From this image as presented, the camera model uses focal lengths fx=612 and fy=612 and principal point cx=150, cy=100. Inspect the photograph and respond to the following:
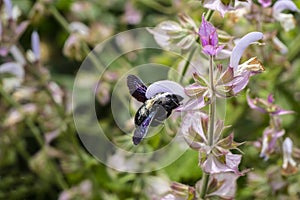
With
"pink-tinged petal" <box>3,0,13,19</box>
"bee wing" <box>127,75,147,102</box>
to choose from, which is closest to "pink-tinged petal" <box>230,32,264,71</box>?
"bee wing" <box>127,75,147,102</box>

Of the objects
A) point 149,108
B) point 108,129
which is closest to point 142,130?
point 149,108

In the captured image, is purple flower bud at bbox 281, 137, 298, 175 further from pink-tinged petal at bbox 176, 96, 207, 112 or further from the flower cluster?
pink-tinged petal at bbox 176, 96, 207, 112

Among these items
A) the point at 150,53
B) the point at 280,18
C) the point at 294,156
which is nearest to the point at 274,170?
the point at 294,156

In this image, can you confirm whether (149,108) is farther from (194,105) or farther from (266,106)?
(266,106)

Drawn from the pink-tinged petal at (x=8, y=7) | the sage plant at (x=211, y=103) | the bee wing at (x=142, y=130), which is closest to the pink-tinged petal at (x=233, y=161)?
the sage plant at (x=211, y=103)

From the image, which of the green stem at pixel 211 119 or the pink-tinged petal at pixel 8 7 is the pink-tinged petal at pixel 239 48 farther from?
the pink-tinged petal at pixel 8 7
